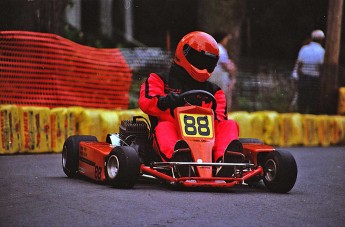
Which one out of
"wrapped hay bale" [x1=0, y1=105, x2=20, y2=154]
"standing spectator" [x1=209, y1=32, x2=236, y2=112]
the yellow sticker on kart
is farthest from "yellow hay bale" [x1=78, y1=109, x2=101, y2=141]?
the yellow sticker on kart

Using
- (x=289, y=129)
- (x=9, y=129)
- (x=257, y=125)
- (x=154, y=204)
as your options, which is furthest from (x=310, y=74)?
(x=154, y=204)

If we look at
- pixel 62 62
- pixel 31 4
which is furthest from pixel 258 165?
pixel 31 4

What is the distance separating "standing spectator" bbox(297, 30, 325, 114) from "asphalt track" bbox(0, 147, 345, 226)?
7.93 meters

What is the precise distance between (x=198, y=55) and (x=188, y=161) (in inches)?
48.6

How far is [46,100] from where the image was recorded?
44.5ft

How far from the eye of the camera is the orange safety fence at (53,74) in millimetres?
13352

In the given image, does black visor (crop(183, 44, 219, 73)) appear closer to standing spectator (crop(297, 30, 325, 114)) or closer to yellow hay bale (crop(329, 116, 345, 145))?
yellow hay bale (crop(329, 116, 345, 145))

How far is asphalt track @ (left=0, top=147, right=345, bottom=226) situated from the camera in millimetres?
6562

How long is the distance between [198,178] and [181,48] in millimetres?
1611

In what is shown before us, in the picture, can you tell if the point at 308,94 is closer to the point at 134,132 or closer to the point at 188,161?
the point at 134,132

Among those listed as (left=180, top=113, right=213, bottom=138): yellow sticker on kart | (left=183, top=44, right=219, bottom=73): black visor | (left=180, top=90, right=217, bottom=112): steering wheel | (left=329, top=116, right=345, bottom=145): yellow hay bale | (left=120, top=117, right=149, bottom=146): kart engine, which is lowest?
(left=329, top=116, right=345, bottom=145): yellow hay bale

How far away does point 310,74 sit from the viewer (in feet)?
59.2

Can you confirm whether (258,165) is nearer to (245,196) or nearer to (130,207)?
(245,196)

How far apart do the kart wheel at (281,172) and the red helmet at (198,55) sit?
108 centimetres
